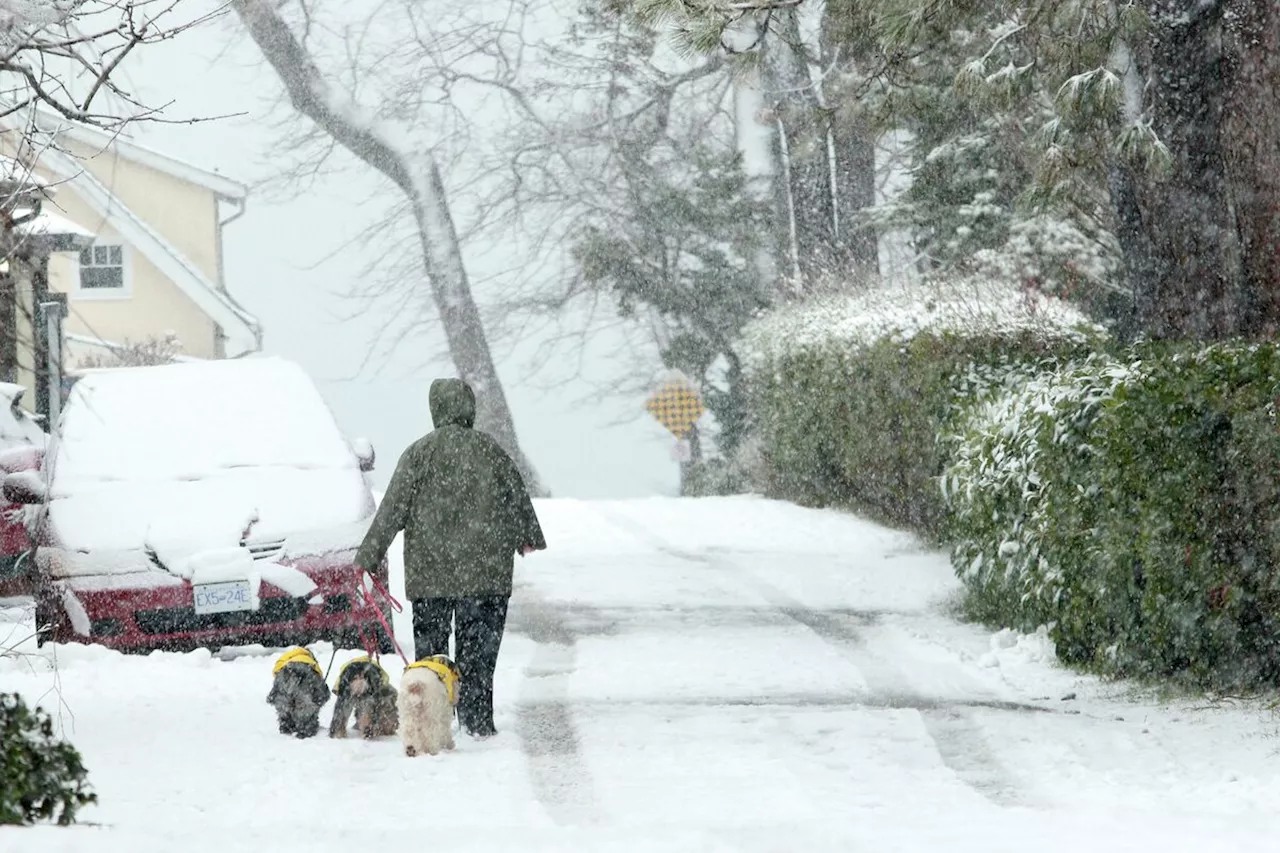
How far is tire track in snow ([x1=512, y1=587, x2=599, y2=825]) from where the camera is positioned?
23.2ft

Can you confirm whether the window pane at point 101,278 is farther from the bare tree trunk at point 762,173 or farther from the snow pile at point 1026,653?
the snow pile at point 1026,653

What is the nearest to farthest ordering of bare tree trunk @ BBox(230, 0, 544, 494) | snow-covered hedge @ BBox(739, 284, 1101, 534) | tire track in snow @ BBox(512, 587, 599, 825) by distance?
1. tire track in snow @ BBox(512, 587, 599, 825)
2. snow-covered hedge @ BBox(739, 284, 1101, 534)
3. bare tree trunk @ BBox(230, 0, 544, 494)

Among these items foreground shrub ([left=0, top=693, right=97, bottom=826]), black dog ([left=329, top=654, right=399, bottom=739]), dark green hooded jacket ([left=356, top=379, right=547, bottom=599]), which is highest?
dark green hooded jacket ([left=356, top=379, right=547, bottom=599])

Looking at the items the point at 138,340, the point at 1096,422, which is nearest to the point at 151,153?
the point at 138,340

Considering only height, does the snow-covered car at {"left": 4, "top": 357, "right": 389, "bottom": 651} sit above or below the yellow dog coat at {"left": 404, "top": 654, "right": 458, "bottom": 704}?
above

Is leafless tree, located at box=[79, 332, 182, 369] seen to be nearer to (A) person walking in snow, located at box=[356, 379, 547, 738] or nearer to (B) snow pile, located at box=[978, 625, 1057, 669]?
(B) snow pile, located at box=[978, 625, 1057, 669]

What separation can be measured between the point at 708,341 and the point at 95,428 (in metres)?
24.5

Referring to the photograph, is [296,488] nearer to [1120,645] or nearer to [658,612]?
[658,612]

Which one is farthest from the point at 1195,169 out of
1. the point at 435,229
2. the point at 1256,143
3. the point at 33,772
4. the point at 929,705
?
the point at 435,229

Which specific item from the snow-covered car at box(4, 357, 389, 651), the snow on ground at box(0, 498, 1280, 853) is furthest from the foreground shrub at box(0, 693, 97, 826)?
the snow-covered car at box(4, 357, 389, 651)

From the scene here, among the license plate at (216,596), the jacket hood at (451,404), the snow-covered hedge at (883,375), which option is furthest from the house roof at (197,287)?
the jacket hood at (451,404)

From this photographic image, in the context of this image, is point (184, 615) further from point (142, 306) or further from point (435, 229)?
point (142, 306)

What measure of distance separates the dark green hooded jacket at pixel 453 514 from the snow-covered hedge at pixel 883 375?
5538 mm

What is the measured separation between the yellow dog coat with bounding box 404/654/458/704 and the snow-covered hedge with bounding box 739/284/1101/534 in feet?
20.0
